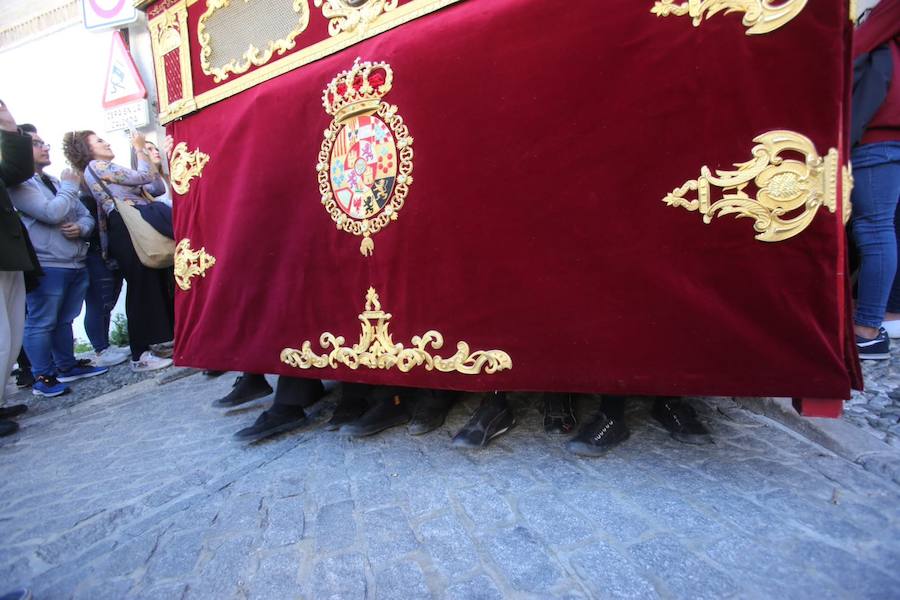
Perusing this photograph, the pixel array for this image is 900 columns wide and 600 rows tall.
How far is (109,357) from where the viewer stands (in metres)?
4.17

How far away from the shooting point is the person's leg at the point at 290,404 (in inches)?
83.7

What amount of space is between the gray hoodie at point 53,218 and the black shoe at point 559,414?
12.0 ft

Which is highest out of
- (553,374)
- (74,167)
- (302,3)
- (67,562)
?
(302,3)

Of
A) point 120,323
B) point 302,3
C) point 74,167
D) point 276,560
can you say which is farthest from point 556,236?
point 120,323

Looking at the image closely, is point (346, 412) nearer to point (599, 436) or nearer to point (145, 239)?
point (599, 436)

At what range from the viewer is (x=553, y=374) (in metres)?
1.50

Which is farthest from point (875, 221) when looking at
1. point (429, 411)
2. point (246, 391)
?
point (246, 391)

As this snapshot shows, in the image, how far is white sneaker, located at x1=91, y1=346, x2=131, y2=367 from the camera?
4035mm

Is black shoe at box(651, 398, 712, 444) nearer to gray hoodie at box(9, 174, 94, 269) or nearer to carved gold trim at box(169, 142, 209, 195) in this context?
carved gold trim at box(169, 142, 209, 195)

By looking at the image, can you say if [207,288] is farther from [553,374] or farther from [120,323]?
[120,323]

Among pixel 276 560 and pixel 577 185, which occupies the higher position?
pixel 577 185

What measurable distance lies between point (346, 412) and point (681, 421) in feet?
4.97

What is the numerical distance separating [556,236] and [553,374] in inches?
18.5

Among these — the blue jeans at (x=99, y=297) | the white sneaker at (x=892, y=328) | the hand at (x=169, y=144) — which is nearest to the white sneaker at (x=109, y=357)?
the blue jeans at (x=99, y=297)
